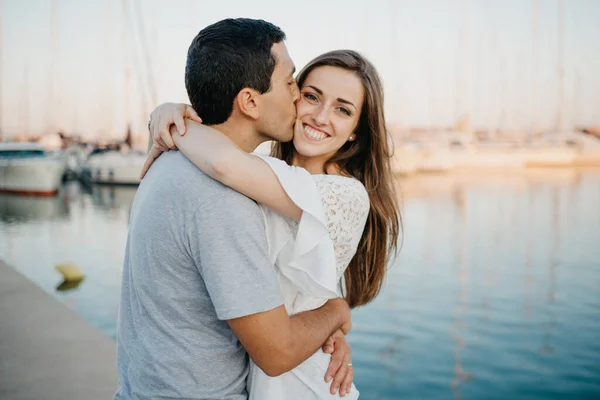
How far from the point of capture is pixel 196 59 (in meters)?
1.89

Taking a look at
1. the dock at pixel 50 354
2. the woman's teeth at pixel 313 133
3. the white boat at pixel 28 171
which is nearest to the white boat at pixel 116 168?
the white boat at pixel 28 171

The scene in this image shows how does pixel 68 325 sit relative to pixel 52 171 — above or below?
above

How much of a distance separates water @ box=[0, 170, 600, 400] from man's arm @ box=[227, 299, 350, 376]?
235 inches

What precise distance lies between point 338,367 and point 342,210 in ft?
1.82

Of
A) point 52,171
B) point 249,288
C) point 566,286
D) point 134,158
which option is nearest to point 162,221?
point 249,288

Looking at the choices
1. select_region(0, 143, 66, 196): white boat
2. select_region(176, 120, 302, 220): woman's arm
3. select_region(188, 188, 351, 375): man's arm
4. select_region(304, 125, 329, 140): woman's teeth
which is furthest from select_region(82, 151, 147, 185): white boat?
select_region(188, 188, 351, 375): man's arm

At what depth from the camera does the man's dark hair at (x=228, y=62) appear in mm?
1859

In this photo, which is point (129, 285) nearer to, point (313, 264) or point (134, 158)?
point (313, 264)

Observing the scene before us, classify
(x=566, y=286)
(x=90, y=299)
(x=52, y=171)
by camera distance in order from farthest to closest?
(x=52, y=171), (x=566, y=286), (x=90, y=299)

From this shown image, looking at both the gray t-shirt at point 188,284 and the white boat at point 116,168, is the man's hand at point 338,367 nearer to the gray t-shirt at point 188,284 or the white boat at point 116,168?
the gray t-shirt at point 188,284

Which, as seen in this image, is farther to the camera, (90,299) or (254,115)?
(90,299)

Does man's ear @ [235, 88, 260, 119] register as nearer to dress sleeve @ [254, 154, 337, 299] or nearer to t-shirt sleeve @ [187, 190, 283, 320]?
dress sleeve @ [254, 154, 337, 299]

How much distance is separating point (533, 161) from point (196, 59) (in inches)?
2154

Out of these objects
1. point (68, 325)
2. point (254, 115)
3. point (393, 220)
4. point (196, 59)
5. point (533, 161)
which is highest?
point (196, 59)
